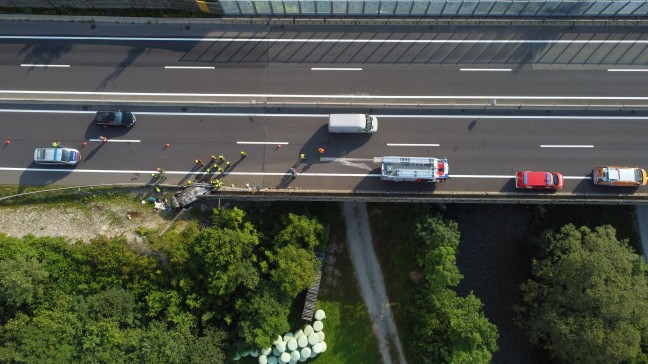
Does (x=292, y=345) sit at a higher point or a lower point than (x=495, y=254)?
lower

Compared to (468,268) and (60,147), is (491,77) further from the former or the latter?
(60,147)

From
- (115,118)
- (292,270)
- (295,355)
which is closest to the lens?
(292,270)

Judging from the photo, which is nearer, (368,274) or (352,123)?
(352,123)

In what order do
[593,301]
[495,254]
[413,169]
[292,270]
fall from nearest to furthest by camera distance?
1. [593,301]
2. [292,270]
3. [413,169]
4. [495,254]

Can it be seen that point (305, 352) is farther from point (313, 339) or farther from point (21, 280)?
point (21, 280)

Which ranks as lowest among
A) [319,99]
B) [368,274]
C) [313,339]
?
[313,339]

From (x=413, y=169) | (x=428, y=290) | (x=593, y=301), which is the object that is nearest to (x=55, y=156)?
(x=413, y=169)

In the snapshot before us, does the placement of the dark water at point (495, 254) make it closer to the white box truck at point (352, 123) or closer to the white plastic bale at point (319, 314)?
the white box truck at point (352, 123)
